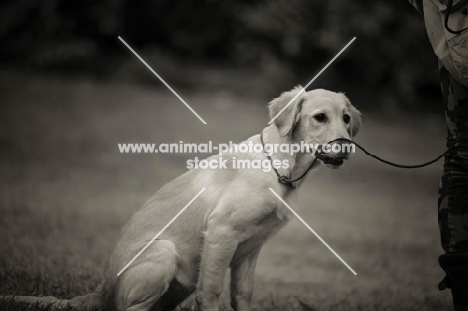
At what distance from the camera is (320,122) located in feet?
8.72

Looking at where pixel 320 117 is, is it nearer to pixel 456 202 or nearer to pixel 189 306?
pixel 456 202

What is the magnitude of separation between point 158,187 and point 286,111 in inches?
114

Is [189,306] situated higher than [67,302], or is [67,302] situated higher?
[67,302]

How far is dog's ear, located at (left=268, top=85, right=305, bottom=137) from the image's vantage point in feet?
8.75

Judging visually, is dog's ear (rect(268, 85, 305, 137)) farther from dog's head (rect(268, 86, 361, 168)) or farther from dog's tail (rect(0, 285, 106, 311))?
dog's tail (rect(0, 285, 106, 311))

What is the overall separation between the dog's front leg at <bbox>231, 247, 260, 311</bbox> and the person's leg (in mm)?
862

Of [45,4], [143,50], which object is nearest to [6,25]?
[45,4]

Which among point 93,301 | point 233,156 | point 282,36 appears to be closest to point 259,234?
point 233,156

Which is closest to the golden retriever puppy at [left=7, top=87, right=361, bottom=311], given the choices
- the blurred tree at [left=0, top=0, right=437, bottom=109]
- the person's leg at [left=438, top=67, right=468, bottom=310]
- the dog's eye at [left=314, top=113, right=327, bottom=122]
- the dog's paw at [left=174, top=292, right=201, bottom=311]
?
the dog's eye at [left=314, top=113, right=327, bottom=122]

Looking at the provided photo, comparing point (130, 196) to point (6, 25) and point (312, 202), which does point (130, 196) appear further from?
point (6, 25)

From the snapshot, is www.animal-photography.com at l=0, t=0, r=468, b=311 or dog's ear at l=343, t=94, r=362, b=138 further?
dog's ear at l=343, t=94, r=362, b=138

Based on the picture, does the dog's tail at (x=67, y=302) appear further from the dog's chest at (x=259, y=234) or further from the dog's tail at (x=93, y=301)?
the dog's chest at (x=259, y=234)

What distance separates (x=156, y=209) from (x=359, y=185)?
3627mm

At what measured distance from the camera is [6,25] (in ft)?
21.1
